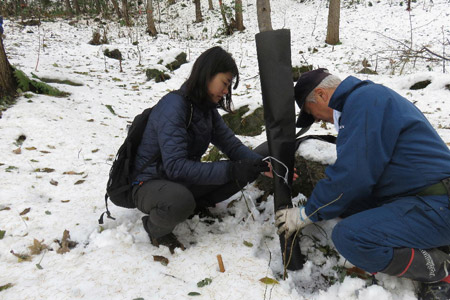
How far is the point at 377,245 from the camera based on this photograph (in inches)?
62.6

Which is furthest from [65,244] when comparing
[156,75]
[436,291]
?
[156,75]

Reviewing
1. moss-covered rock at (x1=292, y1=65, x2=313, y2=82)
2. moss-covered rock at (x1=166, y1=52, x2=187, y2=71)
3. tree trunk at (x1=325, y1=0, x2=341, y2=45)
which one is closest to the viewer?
moss-covered rock at (x1=292, y1=65, x2=313, y2=82)

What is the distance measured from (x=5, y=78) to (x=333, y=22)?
10.3 metres

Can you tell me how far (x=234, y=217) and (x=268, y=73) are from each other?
4.51 feet

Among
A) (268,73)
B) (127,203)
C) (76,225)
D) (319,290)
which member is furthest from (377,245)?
(76,225)

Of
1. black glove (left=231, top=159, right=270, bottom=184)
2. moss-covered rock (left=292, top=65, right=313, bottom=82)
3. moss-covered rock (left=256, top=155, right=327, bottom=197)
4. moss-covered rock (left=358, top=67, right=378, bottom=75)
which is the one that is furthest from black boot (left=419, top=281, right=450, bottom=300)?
moss-covered rock (left=358, top=67, right=378, bottom=75)

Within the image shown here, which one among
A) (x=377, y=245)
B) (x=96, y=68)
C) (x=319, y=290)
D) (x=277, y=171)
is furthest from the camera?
(x=96, y=68)

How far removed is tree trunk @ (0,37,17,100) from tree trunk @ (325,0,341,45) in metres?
9.86

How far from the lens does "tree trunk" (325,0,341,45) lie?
988 cm

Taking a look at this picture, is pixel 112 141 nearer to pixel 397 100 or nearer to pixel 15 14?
pixel 397 100

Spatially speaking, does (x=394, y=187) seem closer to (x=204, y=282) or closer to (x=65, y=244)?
(x=204, y=282)

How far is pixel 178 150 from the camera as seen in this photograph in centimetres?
208

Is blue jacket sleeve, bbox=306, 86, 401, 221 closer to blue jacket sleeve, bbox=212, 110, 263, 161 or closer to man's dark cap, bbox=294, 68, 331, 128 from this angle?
man's dark cap, bbox=294, 68, 331, 128

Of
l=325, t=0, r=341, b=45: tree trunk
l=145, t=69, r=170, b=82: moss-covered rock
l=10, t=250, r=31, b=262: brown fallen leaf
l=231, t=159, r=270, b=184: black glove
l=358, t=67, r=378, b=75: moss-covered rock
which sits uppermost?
l=325, t=0, r=341, b=45: tree trunk
